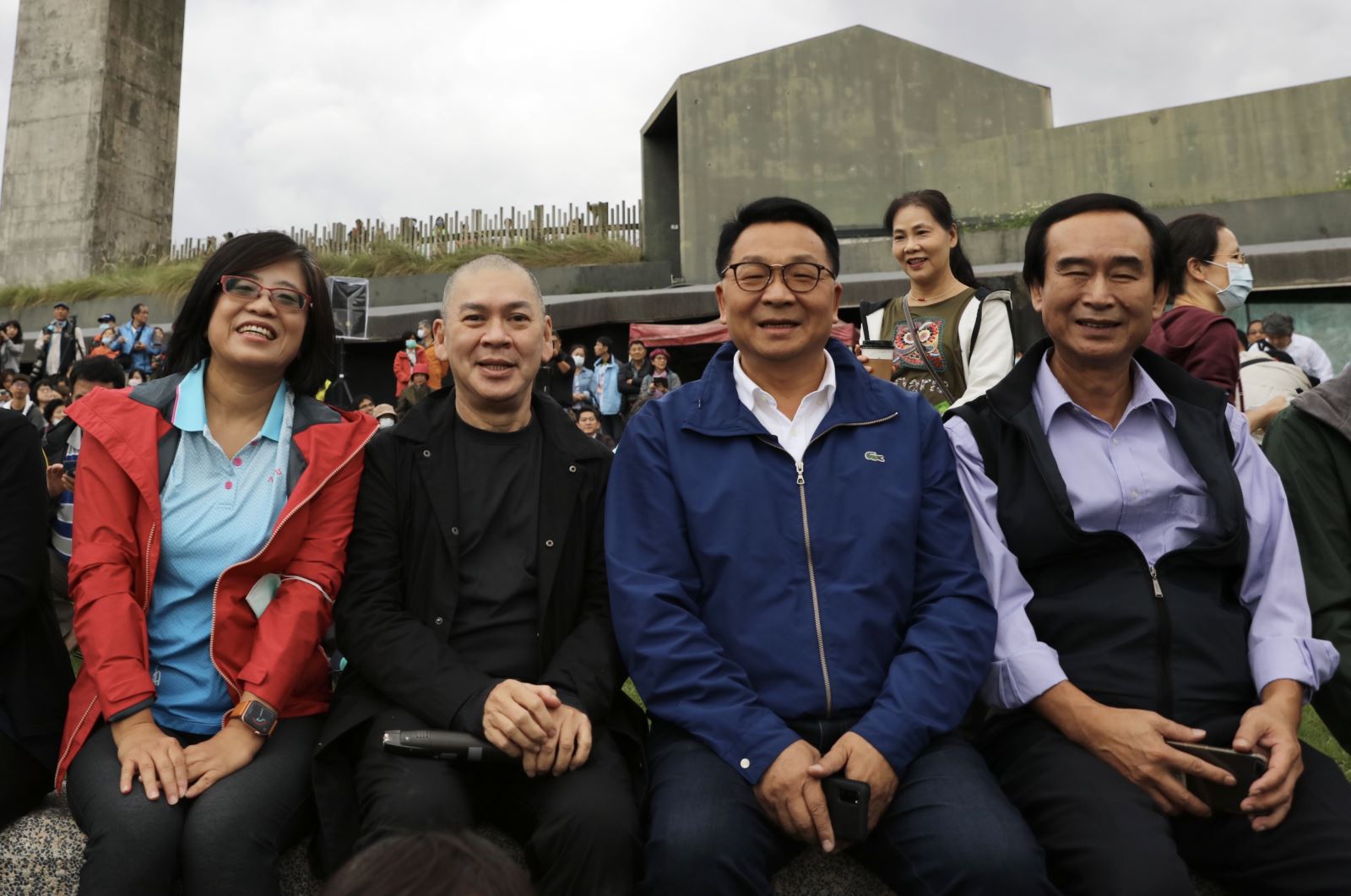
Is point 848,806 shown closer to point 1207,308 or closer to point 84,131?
point 1207,308

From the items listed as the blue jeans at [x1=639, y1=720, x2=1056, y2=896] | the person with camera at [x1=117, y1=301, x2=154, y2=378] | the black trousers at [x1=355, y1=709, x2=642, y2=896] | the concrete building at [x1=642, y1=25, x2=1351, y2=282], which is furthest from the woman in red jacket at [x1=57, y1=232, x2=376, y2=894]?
the concrete building at [x1=642, y1=25, x2=1351, y2=282]

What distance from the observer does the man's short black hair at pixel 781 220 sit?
282 cm

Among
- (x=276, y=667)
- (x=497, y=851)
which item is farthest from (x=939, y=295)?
(x=497, y=851)

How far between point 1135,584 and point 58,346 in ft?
63.1

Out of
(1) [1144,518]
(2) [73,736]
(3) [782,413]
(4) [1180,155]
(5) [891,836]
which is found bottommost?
(5) [891,836]

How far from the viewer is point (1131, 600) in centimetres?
243

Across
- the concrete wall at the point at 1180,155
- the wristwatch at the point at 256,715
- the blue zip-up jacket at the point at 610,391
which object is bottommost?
the wristwatch at the point at 256,715

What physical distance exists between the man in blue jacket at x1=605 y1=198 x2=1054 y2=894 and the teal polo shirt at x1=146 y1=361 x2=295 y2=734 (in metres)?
1.01

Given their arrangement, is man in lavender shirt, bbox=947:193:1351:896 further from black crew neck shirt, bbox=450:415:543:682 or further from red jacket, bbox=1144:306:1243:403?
black crew neck shirt, bbox=450:415:543:682

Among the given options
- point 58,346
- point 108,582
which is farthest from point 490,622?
point 58,346

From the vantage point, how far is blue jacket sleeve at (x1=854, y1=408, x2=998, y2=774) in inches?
89.4

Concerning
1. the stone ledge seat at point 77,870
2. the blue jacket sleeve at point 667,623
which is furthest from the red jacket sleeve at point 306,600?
the blue jacket sleeve at point 667,623

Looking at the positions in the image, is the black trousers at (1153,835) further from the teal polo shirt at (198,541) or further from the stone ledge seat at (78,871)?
the teal polo shirt at (198,541)

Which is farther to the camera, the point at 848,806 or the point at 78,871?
the point at 78,871
